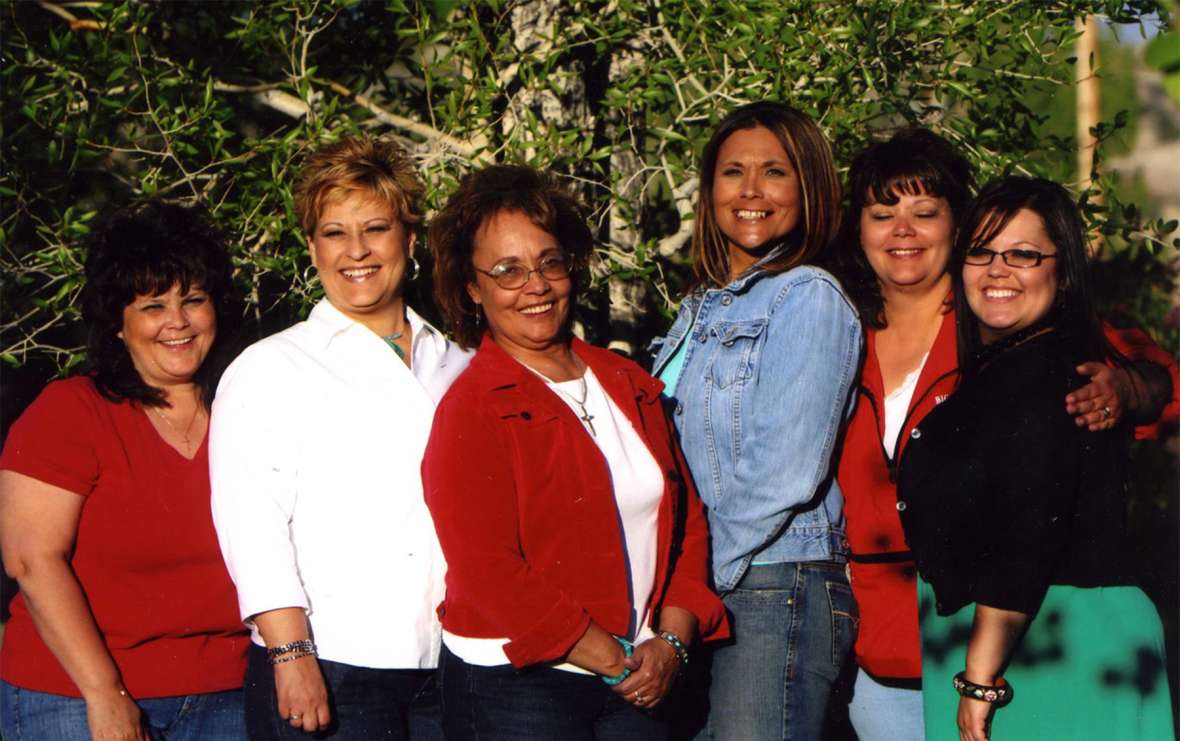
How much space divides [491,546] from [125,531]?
43.2 inches

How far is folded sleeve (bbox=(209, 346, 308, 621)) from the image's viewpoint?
3.20 meters

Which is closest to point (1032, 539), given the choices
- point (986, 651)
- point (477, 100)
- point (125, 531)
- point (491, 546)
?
point (986, 651)

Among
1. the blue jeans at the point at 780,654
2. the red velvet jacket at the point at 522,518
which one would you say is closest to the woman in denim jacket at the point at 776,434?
the blue jeans at the point at 780,654

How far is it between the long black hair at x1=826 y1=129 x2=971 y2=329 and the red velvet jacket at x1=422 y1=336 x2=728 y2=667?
1.00 m

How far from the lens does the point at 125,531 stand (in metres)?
3.44

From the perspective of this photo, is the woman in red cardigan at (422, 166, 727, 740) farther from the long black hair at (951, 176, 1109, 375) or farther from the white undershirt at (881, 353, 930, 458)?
the long black hair at (951, 176, 1109, 375)

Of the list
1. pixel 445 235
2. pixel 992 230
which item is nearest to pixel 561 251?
pixel 445 235

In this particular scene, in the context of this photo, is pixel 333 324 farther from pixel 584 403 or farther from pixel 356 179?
pixel 584 403

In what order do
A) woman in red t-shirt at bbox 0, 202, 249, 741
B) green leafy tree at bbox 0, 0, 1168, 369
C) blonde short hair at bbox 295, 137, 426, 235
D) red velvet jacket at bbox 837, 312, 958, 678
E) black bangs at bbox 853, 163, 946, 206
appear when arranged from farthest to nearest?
green leafy tree at bbox 0, 0, 1168, 369, black bangs at bbox 853, 163, 946, 206, blonde short hair at bbox 295, 137, 426, 235, red velvet jacket at bbox 837, 312, 958, 678, woman in red t-shirt at bbox 0, 202, 249, 741

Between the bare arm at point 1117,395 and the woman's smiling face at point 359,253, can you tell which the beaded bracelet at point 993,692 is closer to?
the bare arm at point 1117,395

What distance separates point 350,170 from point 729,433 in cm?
133

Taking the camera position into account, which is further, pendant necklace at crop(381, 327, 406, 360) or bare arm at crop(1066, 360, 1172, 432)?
pendant necklace at crop(381, 327, 406, 360)

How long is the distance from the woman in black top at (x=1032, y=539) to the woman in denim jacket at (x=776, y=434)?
26 cm

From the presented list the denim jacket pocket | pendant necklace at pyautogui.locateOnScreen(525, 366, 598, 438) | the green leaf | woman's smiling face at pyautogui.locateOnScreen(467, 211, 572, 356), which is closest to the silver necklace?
pendant necklace at pyautogui.locateOnScreen(525, 366, 598, 438)
